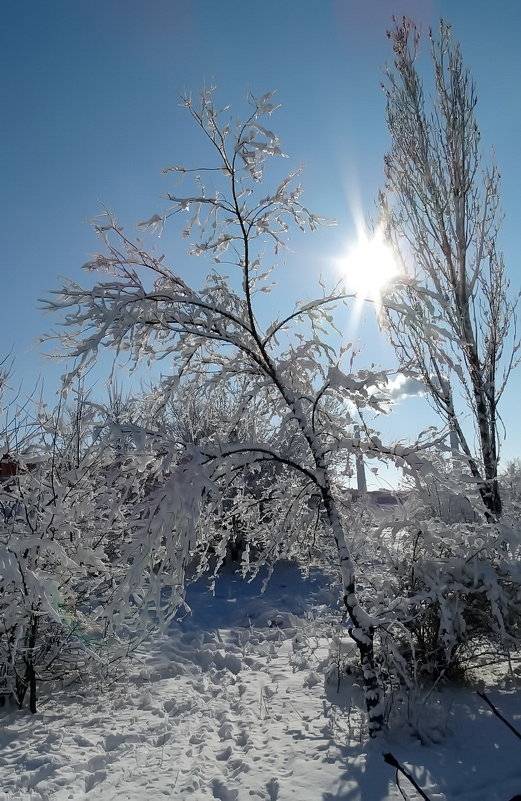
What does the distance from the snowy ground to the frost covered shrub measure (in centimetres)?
44

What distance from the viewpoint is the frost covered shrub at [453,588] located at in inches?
180

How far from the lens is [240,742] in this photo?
Result: 15.0 ft

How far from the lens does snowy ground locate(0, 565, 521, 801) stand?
364 cm

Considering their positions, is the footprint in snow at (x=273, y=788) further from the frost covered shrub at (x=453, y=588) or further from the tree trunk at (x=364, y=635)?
the frost covered shrub at (x=453, y=588)

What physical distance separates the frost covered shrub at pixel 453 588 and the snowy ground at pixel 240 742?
1.45ft

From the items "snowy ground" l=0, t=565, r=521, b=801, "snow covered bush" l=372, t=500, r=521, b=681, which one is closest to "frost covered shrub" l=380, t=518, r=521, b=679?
"snow covered bush" l=372, t=500, r=521, b=681

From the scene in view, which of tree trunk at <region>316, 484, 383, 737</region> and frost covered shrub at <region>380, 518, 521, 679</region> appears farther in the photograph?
frost covered shrub at <region>380, 518, 521, 679</region>

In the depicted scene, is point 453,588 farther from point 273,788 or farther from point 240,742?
point 240,742

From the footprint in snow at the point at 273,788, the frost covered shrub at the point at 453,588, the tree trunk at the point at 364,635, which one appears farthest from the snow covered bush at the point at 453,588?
the footprint in snow at the point at 273,788

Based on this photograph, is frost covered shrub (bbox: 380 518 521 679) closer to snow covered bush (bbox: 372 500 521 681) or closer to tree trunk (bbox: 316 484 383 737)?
snow covered bush (bbox: 372 500 521 681)

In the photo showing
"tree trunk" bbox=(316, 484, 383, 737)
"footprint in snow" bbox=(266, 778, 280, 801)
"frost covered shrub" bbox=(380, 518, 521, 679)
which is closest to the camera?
"footprint in snow" bbox=(266, 778, 280, 801)

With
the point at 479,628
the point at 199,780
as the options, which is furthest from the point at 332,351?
the point at 199,780

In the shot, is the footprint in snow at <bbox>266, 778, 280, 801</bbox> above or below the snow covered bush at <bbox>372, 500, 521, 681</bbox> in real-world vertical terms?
below

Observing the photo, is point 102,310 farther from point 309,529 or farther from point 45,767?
point 45,767
